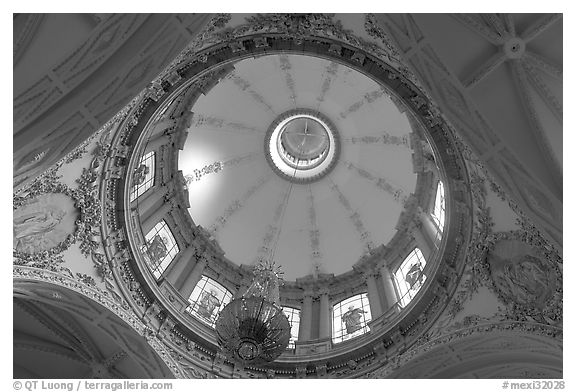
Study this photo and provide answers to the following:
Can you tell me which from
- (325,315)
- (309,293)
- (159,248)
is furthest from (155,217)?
(325,315)

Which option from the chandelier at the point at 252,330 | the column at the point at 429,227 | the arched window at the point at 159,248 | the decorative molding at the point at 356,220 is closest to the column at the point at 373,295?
the decorative molding at the point at 356,220

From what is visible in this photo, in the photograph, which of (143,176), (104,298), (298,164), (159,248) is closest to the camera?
(104,298)

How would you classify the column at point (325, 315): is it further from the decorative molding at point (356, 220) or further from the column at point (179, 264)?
the column at point (179, 264)

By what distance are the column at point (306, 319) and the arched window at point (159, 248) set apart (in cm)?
503

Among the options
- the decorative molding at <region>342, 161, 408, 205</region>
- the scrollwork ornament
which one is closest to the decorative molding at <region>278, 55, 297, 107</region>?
the decorative molding at <region>342, 161, 408, 205</region>

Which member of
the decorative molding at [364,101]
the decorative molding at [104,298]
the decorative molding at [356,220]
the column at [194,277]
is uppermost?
the decorative molding at [364,101]

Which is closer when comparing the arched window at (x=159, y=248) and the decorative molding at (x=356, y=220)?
the arched window at (x=159, y=248)

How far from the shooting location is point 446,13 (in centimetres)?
891

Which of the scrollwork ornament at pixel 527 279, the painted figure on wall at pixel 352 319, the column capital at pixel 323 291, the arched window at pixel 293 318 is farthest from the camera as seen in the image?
the column capital at pixel 323 291

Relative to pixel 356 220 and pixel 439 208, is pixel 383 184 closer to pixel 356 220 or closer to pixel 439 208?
pixel 356 220

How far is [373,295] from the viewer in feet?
61.0

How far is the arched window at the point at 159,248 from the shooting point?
55.5ft

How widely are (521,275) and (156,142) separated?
38.0 ft

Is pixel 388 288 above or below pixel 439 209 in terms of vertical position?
below
